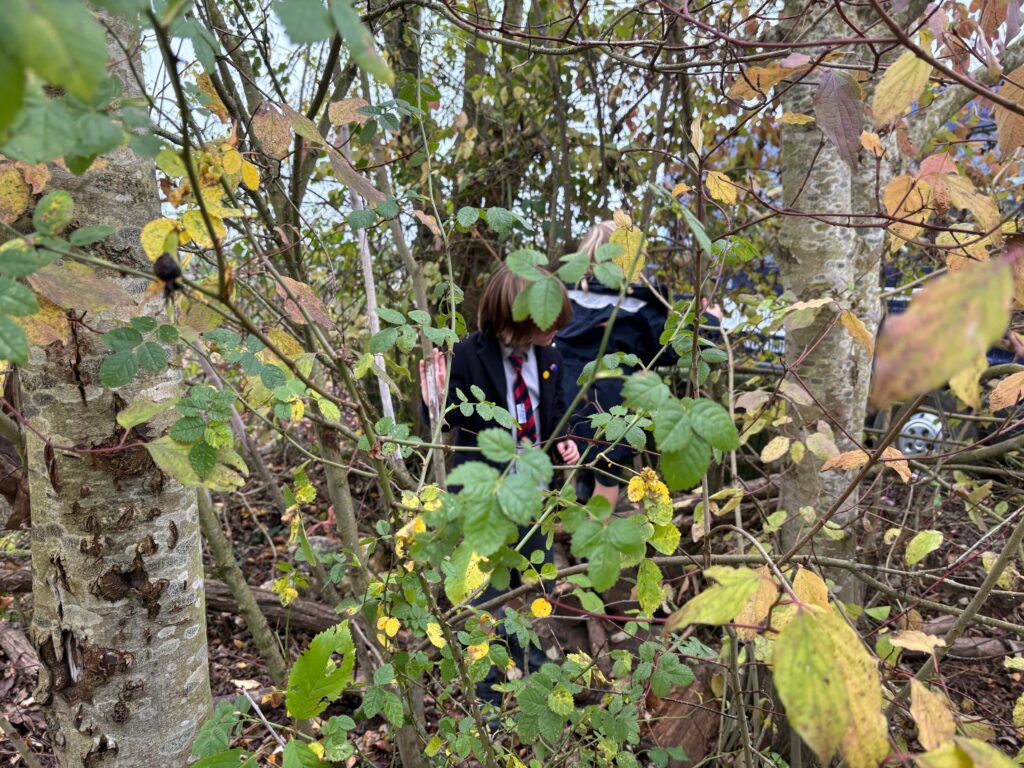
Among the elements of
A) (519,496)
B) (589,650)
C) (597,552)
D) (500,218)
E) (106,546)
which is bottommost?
(589,650)

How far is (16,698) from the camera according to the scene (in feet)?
7.49

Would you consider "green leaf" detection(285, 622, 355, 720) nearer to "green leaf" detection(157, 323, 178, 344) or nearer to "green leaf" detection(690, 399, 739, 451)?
"green leaf" detection(157, 323, 178, 344)

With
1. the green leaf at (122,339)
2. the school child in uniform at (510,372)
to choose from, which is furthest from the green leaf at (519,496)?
the school child in uniform at (510,372)

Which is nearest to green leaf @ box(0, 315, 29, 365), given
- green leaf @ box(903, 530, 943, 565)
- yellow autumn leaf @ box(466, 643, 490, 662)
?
yellow autumn leaf @ box(466, 643, 490, 662)

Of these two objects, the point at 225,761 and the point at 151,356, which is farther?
the point at 225,761

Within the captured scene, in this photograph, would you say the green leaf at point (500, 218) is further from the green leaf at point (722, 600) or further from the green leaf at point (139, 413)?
the green leaf at point (722, 600)

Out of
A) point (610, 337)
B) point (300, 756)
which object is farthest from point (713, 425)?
point (610, 337)

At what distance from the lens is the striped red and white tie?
2338 mm

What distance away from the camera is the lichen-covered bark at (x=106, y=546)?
1.09 m

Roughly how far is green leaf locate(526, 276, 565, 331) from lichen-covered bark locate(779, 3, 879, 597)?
55.1 inches

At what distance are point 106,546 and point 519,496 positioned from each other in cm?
96

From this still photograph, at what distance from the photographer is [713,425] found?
25.6 inches

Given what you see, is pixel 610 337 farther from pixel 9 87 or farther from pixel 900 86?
pixel 9 87

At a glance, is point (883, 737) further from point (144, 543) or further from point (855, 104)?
point (144, 543)
